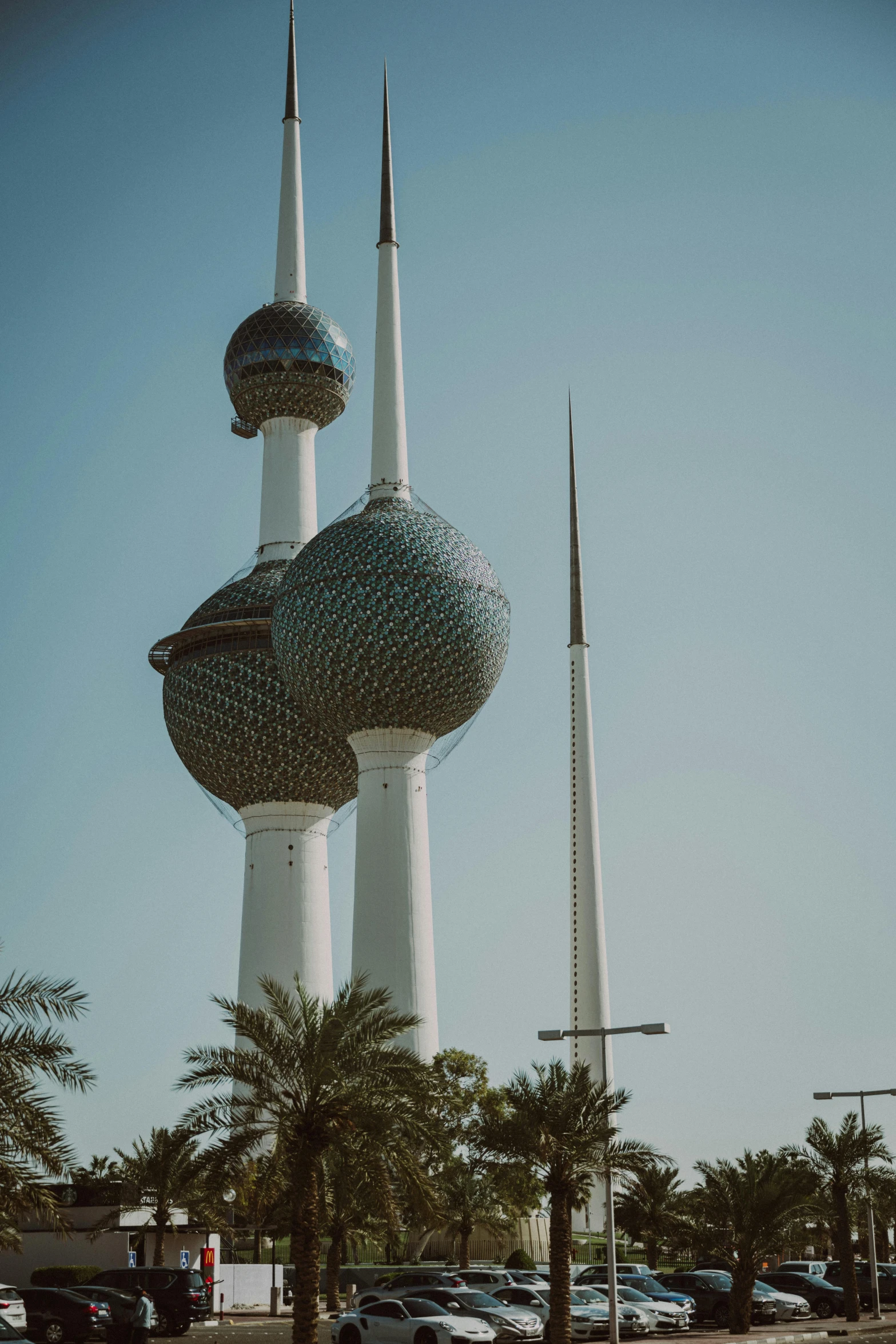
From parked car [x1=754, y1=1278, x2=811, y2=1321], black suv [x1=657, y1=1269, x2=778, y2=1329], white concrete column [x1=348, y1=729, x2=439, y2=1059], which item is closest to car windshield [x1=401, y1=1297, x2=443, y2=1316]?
black suv [x1=657, y1=1269, x2=778, y2=1329]

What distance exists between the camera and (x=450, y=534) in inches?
2854

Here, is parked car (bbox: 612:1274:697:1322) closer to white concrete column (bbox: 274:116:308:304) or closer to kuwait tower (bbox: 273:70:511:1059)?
kuwait tower (bbox: 273:70:511:1059)

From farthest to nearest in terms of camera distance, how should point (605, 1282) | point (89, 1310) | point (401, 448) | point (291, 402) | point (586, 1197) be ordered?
point (291, 402) → point (401, 448) → point (605, 1282) → point (586, 1197) → point (89, 1310)

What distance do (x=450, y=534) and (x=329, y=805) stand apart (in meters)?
15.3

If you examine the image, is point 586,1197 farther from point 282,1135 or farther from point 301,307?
point 301,307

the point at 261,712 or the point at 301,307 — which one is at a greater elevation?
the point at 301,307

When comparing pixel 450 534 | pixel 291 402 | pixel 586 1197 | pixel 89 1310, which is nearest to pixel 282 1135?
pixel 89 1310

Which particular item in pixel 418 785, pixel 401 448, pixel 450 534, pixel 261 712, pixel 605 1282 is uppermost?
pixel 401 448

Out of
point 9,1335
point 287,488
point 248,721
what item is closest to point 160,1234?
point 9,1335

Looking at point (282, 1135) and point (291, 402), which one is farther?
point (291, 402)

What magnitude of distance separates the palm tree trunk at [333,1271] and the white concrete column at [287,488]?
4418 centimetres

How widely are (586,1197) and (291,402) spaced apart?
56.3 metres

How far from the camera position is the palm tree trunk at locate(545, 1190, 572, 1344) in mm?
28875

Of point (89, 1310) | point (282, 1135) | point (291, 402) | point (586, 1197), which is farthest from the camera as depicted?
point (291, 402)
